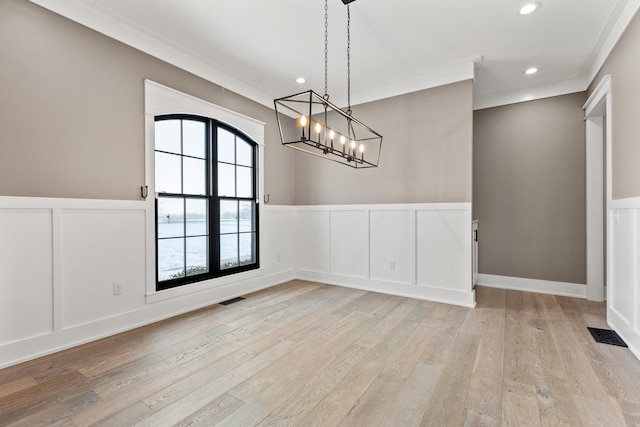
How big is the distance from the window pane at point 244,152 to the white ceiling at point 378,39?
0.70 meters

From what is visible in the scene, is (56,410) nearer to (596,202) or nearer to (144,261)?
(144,261)

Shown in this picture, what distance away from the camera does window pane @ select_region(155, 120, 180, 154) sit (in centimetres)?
342

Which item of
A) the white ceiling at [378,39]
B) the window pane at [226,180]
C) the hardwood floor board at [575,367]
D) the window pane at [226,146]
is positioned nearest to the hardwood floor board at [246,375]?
the hardwood floor board at [575,367]

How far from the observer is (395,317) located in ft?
11.2

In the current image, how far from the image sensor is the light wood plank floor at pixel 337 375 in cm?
178

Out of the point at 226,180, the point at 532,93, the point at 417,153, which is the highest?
the point at 532,93

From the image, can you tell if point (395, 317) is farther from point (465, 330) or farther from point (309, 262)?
point (309, 262)

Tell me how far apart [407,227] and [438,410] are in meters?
2.72

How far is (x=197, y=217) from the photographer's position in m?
3.82

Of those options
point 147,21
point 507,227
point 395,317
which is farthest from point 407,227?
point 147,21

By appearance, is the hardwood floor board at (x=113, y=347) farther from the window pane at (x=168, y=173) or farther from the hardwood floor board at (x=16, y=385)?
the window pane at (x=168, y=173)

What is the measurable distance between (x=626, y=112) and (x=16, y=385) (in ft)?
17.7

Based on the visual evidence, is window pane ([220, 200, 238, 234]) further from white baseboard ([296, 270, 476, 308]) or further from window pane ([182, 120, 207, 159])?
white baseboard ([296, 270, 476, 308])

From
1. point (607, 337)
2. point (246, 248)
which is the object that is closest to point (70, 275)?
point (246, 248)
